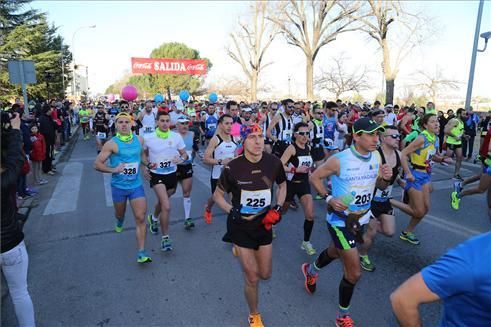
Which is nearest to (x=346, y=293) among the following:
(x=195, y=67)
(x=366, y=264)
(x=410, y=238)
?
(x=366, y=264)

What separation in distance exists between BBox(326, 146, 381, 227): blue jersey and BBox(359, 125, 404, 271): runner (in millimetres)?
971

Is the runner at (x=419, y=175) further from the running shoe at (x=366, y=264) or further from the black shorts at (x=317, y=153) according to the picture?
the black shorts at (x=317, y=153)

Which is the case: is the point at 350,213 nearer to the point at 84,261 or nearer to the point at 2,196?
the point at 2,196

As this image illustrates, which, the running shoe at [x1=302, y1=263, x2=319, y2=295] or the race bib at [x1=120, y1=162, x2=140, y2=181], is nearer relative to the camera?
the running shoe at [x1=302, y1=263, x2=319, y2=295]

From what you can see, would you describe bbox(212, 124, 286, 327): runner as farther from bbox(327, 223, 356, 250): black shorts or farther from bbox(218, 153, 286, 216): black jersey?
bbox(327, 223, 356, 250): black shorts

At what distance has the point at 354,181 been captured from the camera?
3289 mm

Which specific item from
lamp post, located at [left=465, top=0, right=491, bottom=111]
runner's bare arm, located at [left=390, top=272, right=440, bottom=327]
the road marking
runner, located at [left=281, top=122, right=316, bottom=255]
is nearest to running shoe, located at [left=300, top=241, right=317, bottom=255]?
runner, located at [left=281, top=122, right=316, bottom=255]

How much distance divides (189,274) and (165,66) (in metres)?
39.4

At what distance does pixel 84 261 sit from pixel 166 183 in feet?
5.05

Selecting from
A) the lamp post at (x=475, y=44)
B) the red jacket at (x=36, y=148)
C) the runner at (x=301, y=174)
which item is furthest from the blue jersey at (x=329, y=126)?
the lamp post at (x=475, y=44)

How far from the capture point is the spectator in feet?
8.49

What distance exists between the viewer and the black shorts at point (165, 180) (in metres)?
5.13

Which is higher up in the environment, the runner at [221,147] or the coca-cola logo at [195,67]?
the coca-cola logo at [195,67]

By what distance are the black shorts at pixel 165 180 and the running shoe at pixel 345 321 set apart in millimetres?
3108
